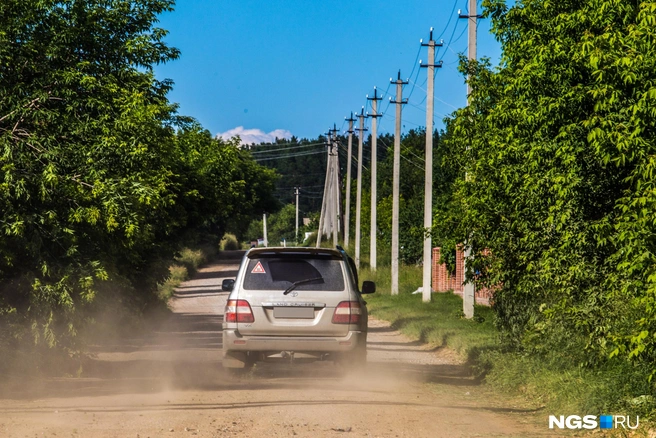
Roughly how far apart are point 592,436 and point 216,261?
7027 cm

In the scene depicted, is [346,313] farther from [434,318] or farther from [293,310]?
[434,318]

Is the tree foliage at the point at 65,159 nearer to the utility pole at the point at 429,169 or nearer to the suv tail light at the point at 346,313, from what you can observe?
the suv tail light at the point at 346,313

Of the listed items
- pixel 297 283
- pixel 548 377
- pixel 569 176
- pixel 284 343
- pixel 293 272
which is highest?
pixel 569 176

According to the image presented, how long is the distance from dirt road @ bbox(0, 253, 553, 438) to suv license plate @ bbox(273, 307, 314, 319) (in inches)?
32.9

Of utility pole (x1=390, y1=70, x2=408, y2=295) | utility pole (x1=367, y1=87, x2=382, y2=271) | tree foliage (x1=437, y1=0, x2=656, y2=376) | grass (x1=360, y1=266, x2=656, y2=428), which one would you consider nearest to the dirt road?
grass (x1=360, y1=266, x2=656, y2=428)

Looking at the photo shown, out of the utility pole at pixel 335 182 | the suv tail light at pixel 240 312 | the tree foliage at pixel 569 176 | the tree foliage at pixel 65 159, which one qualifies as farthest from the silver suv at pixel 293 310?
the utility pole at pixel 335 182

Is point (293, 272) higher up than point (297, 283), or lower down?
higher up

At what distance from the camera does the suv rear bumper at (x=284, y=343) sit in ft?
38.9

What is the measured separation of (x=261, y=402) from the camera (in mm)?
10102

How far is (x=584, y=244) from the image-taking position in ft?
34.4

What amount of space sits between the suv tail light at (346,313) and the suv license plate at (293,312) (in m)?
0.31

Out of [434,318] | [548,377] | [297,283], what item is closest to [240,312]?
[297,283]

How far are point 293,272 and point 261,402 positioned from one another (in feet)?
7.98

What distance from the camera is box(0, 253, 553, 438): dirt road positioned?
27.9ft
